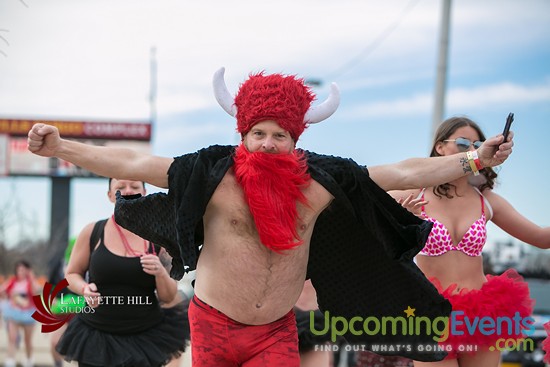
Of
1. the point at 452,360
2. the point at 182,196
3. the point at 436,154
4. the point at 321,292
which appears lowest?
the point at 452,360

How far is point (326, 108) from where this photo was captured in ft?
15.9

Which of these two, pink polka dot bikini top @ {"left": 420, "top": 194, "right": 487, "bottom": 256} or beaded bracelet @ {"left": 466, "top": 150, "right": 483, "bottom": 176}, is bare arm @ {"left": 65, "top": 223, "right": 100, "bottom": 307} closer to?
pink polka dot bikini top @ {"left": 420, "top": 194, "right": 487, "bottom": 256}

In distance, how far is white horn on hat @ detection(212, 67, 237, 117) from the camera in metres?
4.77

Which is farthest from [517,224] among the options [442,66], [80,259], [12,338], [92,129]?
[92,129]

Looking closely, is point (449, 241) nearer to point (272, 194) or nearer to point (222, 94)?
point (272, 194)

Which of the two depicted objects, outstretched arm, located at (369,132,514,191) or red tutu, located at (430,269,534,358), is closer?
outstretched arm, located at (369,132,514,191)

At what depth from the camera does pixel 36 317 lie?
7148mm

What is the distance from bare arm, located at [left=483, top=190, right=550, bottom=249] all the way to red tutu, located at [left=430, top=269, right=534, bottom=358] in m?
0.33

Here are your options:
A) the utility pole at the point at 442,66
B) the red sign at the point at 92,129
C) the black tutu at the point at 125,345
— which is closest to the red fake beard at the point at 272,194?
the black tutu at the point at 125,345

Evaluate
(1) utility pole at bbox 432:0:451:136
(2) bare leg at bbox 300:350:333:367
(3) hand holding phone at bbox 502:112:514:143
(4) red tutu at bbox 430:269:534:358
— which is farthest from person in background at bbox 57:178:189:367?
(1) utility pole at bbox 432:0:451:136

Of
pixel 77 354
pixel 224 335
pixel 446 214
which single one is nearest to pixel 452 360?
pixel 446 214

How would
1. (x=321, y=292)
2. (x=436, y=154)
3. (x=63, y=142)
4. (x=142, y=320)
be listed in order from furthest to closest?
(x=142, y=320)
(x=436, y=154)
(x=321, y=292)
(x=63, y=142)

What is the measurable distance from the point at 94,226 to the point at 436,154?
2600mm

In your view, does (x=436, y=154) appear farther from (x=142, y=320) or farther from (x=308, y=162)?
(x=142, y=320)
